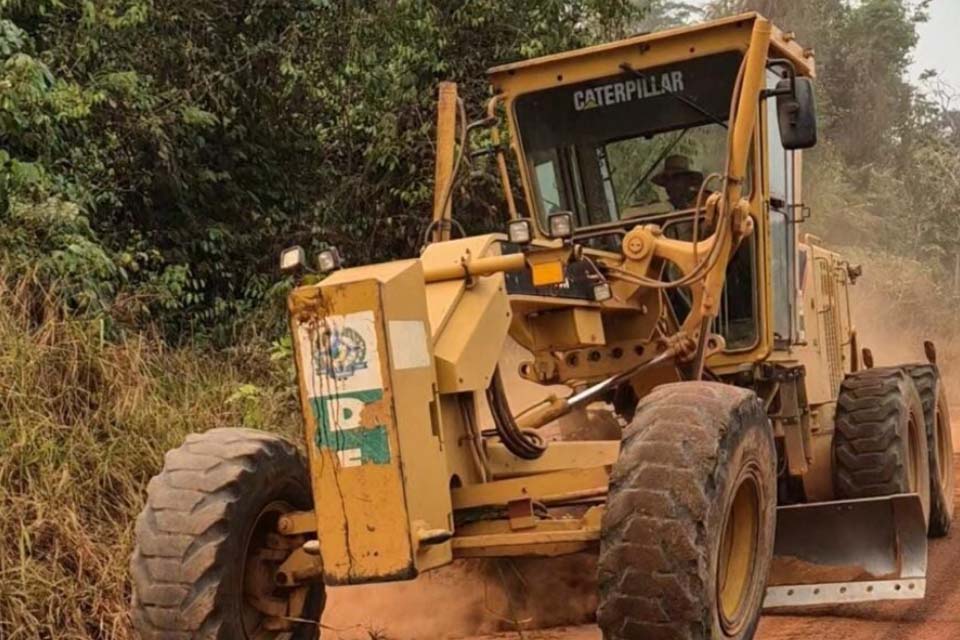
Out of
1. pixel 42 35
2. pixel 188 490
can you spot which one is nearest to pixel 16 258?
pixel 42 35

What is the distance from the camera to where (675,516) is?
14.2ft

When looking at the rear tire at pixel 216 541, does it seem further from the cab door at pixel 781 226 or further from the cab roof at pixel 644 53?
the cab door at pixel 781 226

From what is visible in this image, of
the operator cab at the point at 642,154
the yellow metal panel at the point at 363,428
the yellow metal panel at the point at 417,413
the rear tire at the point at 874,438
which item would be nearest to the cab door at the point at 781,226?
the operator cab at the point at 642,154

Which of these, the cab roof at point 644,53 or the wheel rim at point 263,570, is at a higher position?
the cab roof at point 644,53

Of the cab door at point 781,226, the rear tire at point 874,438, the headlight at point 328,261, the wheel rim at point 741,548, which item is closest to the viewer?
the headlight at point 328,261

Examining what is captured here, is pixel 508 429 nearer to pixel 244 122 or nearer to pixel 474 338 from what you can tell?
pixel 474 338

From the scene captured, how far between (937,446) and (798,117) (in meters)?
3.65

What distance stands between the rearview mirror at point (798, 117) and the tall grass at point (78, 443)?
3.58 m

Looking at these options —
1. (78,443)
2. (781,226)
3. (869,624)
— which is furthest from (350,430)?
(781,226)

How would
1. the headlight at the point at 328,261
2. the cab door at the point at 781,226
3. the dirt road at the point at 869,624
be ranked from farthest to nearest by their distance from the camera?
the cab door at the point at 781,226 → the dirt road at the point at 869,624 → the headlight at the point at 328,261

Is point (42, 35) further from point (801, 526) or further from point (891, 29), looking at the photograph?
point (891, 29)

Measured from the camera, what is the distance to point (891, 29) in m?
34.1

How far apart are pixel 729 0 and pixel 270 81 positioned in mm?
24009

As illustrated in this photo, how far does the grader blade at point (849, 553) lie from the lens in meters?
5.84
